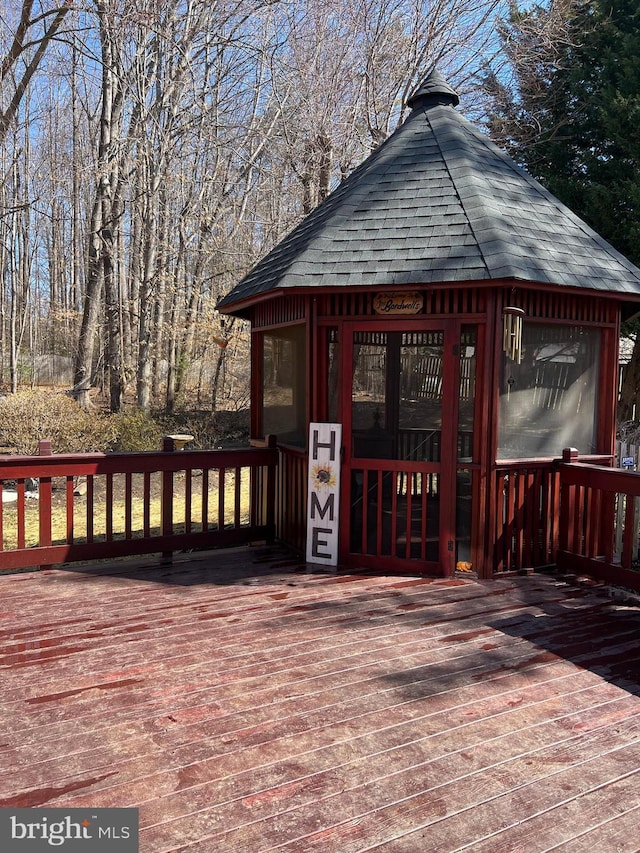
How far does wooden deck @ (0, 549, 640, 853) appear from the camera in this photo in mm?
2107

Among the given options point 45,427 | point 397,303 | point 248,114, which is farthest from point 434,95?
point 248,114

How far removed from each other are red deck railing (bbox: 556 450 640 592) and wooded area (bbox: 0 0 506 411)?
9.80 metres

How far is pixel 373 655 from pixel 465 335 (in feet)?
8.94

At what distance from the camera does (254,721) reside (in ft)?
8.87

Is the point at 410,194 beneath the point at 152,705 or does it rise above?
above

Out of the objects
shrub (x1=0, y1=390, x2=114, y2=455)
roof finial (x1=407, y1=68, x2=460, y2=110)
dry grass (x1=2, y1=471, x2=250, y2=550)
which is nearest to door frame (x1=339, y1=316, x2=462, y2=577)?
roof finial (x1=407, y1=68, x2=460, y2=110)

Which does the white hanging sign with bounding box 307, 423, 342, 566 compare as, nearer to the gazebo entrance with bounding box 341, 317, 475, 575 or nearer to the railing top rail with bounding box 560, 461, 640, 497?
the gazebo entrance with bounding box 341, 317, 475, 575

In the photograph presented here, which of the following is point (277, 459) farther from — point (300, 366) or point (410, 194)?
point (410, 194)

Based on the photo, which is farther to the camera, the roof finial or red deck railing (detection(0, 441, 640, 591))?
the roof finial

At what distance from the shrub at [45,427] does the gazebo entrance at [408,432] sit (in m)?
5.48

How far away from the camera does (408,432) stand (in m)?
6.57

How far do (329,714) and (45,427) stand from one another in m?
8.17

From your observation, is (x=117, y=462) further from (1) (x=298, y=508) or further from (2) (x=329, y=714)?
(2) (x=329, y=714)

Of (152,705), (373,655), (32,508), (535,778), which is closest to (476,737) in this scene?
(535,778)
